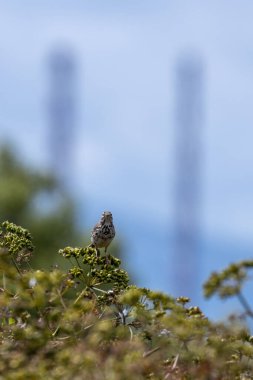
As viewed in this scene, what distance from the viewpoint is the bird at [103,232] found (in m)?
8.95

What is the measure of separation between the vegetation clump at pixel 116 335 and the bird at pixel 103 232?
319 cm

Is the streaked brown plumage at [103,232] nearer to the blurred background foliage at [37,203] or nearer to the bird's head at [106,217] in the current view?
the bird's head at [106,217]

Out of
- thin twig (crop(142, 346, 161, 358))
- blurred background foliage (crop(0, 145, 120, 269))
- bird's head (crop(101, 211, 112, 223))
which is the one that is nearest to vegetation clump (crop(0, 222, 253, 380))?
thin twig (crop(142, 346, 161, 358))

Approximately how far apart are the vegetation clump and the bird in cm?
319

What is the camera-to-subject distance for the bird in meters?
8.95

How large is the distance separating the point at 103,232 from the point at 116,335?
3925mm

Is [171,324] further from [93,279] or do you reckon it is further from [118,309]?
[93,279]

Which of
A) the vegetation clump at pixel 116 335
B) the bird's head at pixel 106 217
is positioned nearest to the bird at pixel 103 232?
the bird's head at pixel 106 217

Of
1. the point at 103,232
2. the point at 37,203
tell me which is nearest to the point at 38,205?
the point at 37,203

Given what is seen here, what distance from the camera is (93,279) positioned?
20.0 ft

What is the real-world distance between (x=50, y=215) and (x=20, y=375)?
54305mm

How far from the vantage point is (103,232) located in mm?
9055

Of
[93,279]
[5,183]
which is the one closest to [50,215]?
[5,183]

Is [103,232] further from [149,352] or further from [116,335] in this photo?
[149,352]
